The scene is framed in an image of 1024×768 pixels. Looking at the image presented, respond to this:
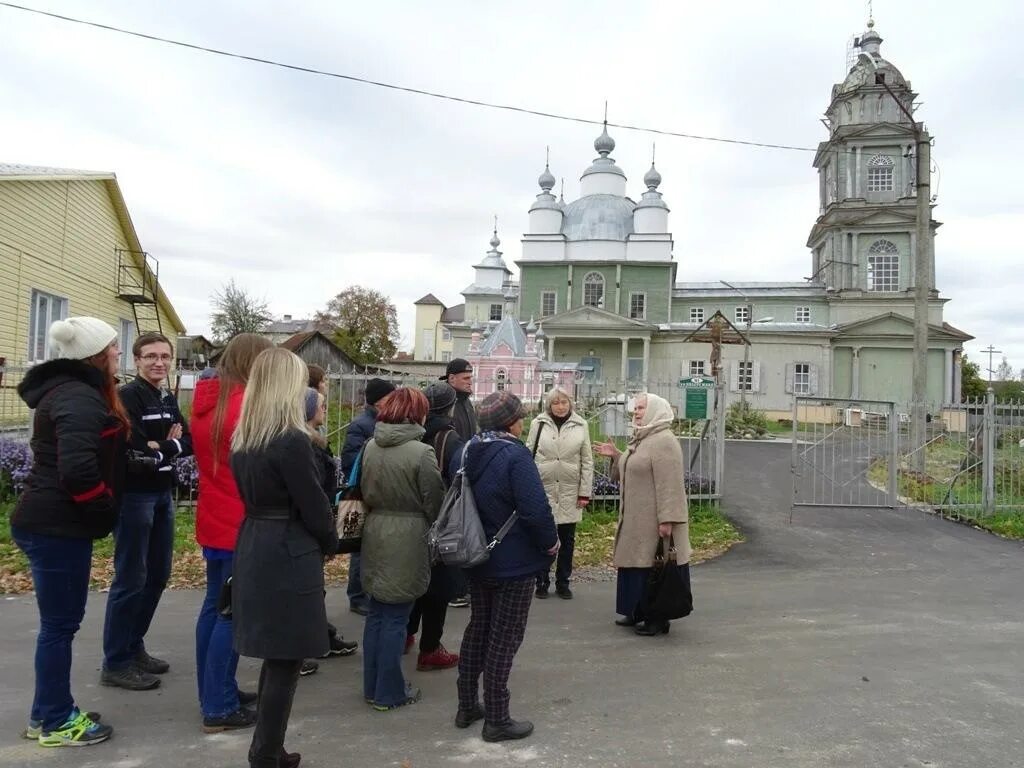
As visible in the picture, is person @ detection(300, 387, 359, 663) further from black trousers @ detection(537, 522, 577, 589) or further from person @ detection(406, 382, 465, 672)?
black trousers @ detection(537, 522, 577, 589)

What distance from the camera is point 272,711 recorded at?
304 cm

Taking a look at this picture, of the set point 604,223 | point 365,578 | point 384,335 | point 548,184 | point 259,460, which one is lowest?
point 365,578

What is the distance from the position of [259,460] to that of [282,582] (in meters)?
0.54

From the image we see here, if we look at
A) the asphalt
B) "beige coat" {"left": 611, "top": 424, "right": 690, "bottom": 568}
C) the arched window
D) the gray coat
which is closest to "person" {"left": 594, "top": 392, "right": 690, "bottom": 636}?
"beige coat" {"left": 611, "top": 424, "right": 690, "bottom": 568}

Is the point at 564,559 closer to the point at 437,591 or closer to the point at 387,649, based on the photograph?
the point at 437,591

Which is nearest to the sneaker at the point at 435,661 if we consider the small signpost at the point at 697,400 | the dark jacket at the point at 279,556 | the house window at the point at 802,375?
the dark jacket at the point at 279,556

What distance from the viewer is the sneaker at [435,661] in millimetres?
4539

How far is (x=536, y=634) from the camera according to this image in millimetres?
5266

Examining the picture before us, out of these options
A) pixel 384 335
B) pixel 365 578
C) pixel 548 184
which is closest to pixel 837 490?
pixel 365 578

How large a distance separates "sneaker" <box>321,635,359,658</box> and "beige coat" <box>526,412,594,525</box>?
2235 mm

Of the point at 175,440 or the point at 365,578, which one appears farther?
the point at 175,440

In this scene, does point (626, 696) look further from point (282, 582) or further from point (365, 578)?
point (282, 582)

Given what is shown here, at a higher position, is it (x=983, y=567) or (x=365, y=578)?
(x=365, y=578)

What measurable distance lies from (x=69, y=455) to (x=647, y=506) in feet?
12.5
